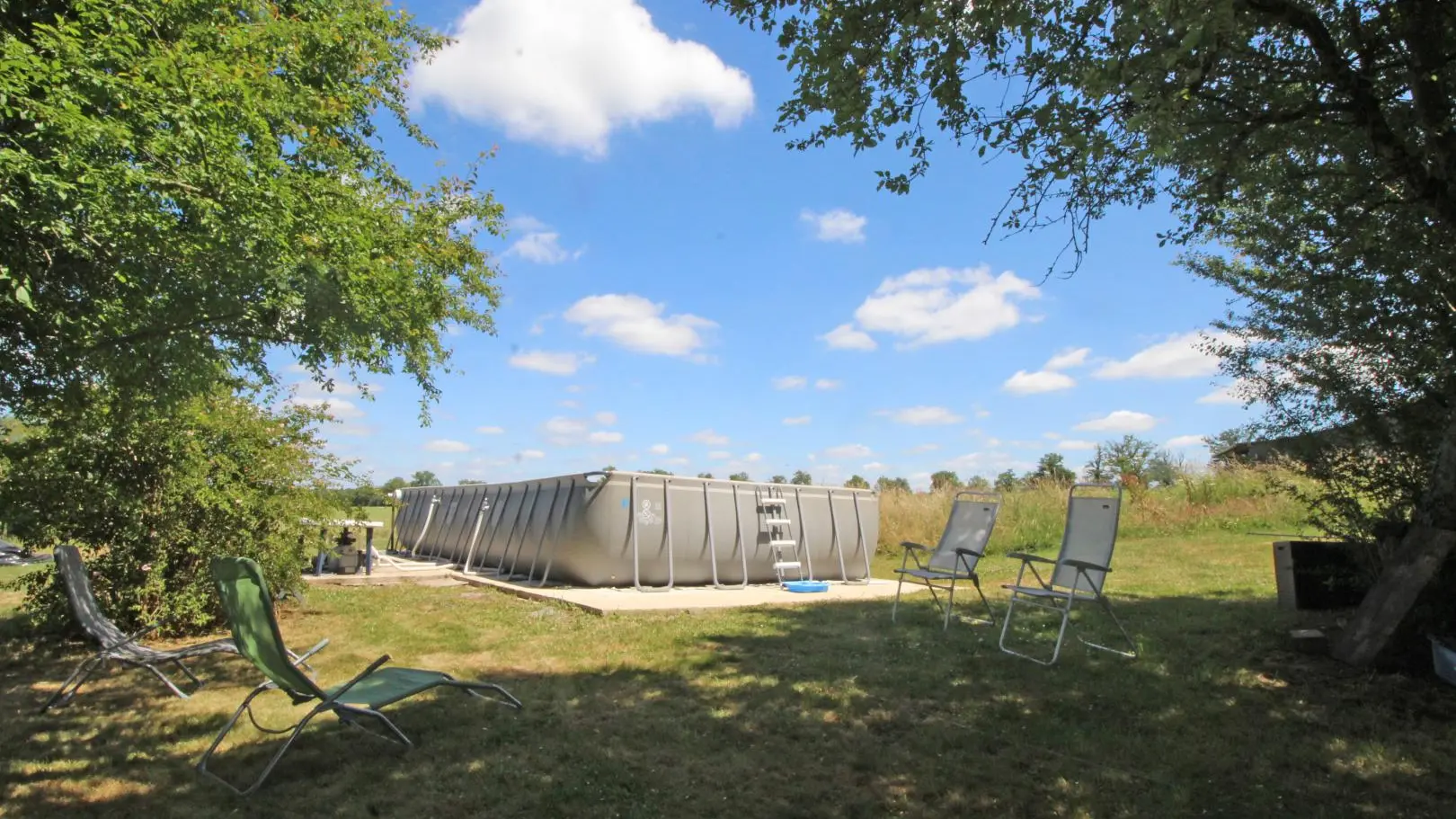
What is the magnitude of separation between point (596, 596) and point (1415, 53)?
8.58 m

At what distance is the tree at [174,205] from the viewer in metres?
3.97

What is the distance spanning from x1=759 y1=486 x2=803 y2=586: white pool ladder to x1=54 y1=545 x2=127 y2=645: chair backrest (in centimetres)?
785

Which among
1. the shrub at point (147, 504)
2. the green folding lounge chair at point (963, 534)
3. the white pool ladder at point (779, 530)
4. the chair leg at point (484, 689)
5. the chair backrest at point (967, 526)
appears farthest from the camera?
the white pool ladder at point (779, 530)

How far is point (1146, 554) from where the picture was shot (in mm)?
12445

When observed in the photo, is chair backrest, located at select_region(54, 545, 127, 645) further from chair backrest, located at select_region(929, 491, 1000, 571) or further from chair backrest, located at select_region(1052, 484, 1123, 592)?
chair backrest, located at select_region(1052, 484, 1123, 592)

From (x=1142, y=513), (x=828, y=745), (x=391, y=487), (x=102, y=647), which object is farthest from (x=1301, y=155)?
(x=391, y=487)

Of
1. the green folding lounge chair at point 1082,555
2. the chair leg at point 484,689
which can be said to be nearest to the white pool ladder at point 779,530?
the green folding lounge chair at point 1082,555

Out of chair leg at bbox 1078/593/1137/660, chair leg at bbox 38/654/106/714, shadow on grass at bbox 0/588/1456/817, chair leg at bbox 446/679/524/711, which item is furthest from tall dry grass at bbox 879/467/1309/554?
chair leg at bbox 38/654/106/714

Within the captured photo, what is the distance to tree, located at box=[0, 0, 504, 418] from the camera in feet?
13.0

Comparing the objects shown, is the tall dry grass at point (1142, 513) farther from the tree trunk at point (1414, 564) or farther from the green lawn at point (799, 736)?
the tree trunk at point (1414, 564)

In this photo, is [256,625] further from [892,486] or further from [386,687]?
[892,486]

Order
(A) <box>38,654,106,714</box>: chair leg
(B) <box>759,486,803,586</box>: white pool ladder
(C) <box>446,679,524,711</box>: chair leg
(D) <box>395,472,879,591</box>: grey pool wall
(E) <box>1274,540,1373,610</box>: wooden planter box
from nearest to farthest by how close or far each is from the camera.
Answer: (C) <box>446,679,524,711</box>: chair leg
(A) <box>38,654,106,714</box>: chair leg
(E) <box>1274,540,1373,610</box>: wooden planter box
(D) <box>395,472,879,591</box>: grey pool wall
(B) <box>759,486,803,586</box>: white pool ladder

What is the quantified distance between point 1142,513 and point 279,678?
637 inches

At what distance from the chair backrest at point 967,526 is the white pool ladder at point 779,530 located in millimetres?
3508
